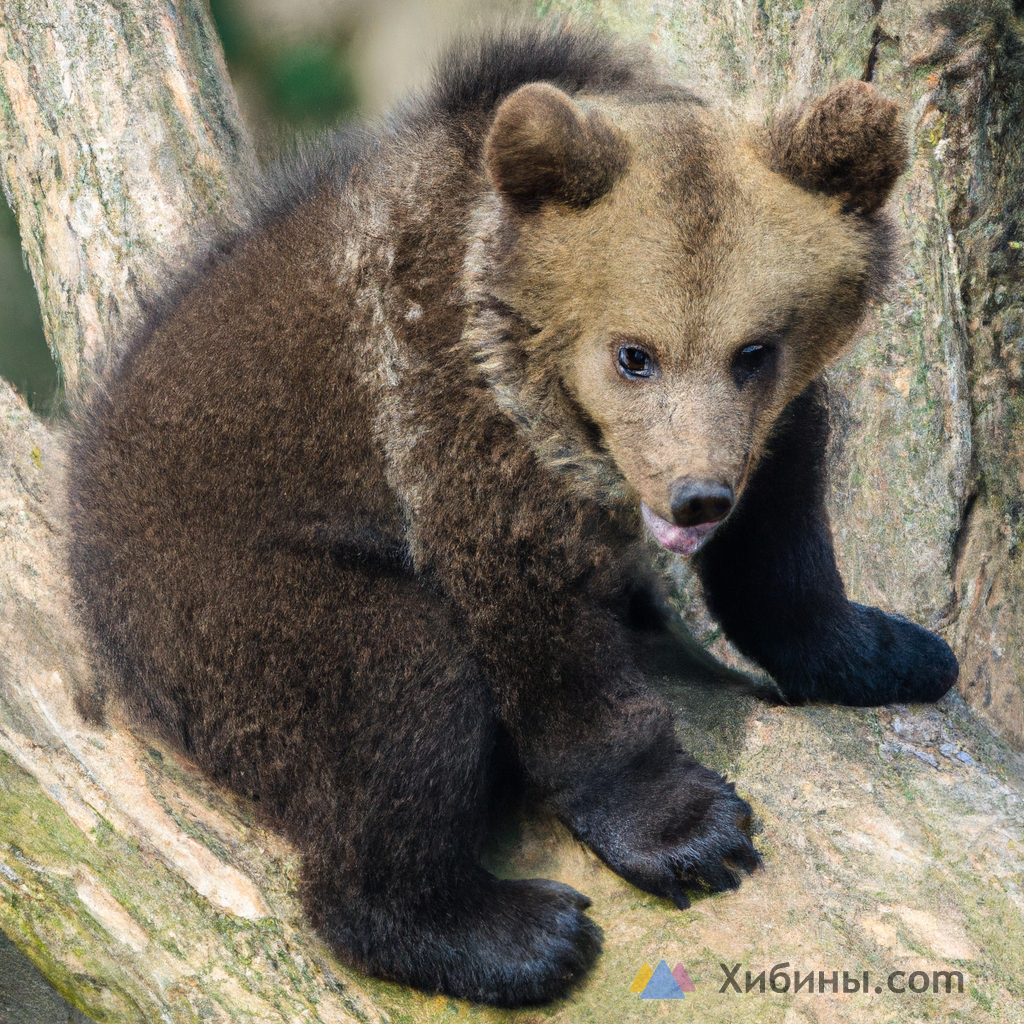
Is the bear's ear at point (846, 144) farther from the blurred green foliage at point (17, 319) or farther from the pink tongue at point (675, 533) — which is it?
the blurred green foliage at point (17, 319)

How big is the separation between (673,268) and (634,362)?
296 millimetres

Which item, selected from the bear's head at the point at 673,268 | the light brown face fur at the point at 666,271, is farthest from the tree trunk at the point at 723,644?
the light brown face fur at the point at 666,271

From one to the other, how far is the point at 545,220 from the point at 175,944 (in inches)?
97.2

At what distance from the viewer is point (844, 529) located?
4.74 meters

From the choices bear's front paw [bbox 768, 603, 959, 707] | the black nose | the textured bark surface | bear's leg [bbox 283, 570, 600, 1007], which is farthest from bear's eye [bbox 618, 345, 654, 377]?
the textured bark surface

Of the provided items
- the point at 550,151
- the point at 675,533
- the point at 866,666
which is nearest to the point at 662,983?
the point at 675,533

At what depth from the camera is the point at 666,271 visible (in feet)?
9.64

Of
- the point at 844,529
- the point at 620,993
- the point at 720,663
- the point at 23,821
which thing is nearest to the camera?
the point at 620,993

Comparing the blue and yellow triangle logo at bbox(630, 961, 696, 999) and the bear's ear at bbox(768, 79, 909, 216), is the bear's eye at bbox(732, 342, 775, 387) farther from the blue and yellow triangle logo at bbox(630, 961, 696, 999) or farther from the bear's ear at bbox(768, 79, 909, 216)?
the blue and yellow triangle logo at bbox(630, 961, 696, 999)

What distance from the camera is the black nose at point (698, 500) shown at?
2.85m

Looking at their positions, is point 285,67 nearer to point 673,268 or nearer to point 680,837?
point 673,268

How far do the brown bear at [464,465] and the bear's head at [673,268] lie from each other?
1 cm

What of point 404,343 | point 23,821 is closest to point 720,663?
point 404,343

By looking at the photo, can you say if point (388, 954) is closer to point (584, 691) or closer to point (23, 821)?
point (584, 691)
